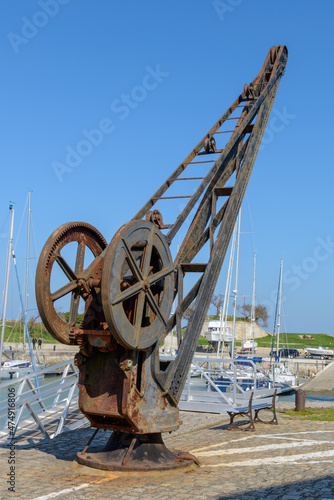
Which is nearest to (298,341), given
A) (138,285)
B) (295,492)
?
(295,492)

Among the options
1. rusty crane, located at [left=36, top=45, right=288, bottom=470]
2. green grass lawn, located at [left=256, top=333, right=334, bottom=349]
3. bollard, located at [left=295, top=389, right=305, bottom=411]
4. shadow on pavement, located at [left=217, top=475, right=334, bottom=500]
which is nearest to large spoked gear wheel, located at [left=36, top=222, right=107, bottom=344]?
rusty crane, located at [left=36, top=45, right=288, bottom=470]

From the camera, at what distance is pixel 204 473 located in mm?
9125

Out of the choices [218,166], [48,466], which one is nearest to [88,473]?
[48,466]

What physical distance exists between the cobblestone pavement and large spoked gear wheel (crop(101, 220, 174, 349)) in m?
1.93

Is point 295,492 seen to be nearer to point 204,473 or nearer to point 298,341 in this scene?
point 204,473

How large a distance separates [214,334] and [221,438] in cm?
4889

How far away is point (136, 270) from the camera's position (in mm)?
8539

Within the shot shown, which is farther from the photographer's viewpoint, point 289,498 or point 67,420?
point 67,420

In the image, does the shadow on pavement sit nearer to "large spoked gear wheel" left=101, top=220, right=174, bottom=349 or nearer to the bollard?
"large spoked gear wheel" left=101, top=220, right=174, bottom=349

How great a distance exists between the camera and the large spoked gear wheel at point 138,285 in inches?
316

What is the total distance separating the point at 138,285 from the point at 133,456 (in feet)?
8.50

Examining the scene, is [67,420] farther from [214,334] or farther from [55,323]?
[214,334]

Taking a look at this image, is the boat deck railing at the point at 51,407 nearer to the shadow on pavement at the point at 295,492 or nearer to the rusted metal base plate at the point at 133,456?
the rusted metal base plate at the point at 133,456

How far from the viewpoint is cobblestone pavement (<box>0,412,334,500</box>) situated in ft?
25.7
